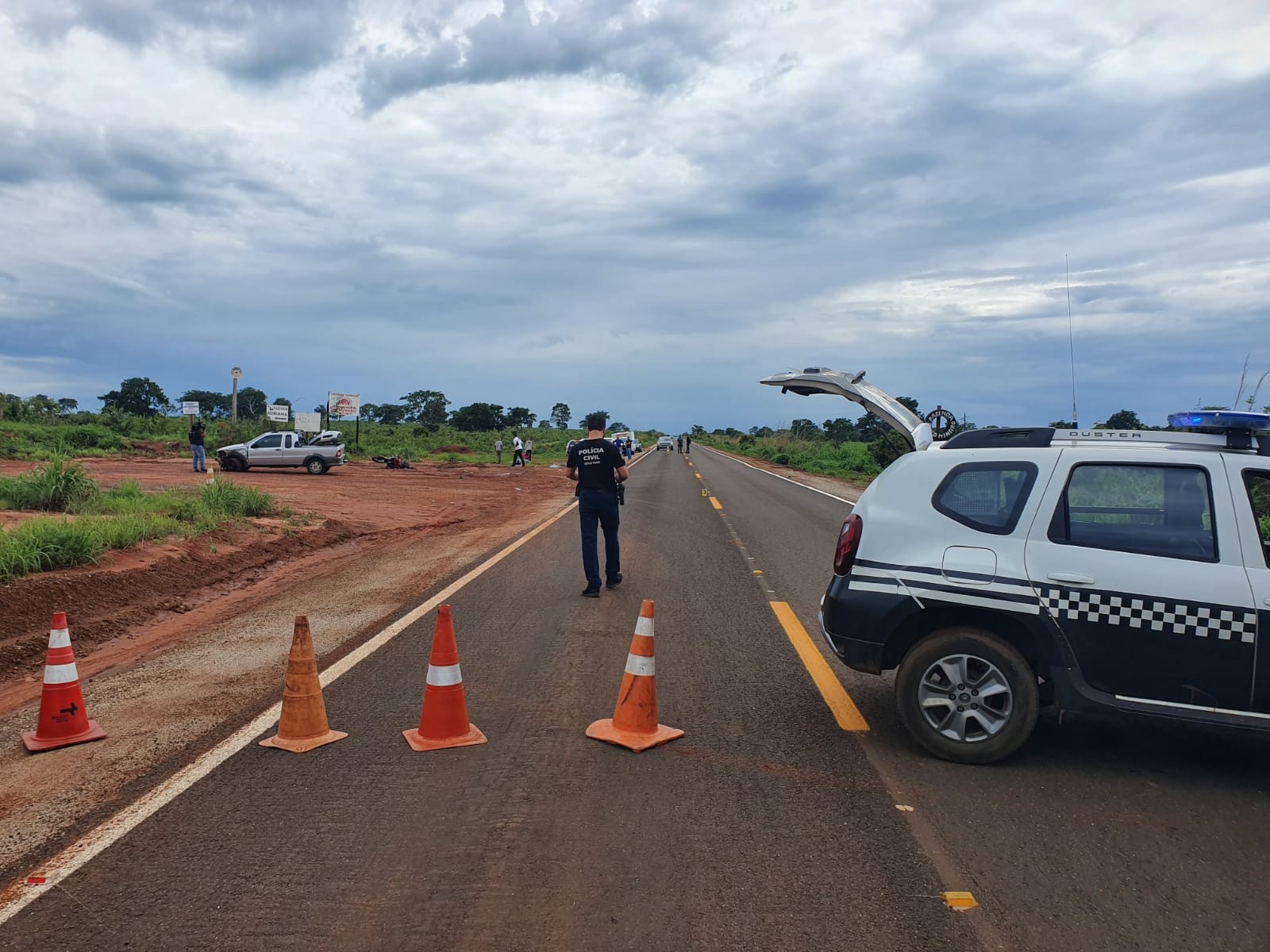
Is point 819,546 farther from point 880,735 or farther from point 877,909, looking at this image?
point 877,909

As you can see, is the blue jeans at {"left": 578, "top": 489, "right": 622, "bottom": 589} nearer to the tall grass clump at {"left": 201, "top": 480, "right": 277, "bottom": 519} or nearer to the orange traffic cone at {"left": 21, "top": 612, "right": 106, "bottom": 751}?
the orange traffic cone at {"left": 21, "top": 612, "right": 106, "bottom": 751}

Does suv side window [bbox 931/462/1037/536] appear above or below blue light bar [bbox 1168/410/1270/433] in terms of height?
below

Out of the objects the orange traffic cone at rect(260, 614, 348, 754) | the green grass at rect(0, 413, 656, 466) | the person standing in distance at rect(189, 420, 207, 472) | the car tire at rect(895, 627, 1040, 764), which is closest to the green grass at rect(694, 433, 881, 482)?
the green grass at rect(0, 413, 656, 466)

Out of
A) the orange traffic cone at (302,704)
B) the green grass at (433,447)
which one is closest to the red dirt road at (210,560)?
the orange traffic cone at (302,704)

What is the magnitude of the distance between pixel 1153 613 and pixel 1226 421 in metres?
1.03

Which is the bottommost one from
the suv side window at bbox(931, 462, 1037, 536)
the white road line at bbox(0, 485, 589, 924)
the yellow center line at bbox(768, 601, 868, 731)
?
the yellow center line at bbox(768, 601, 868, 731)

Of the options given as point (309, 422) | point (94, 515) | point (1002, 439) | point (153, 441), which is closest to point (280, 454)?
point (309, 422)

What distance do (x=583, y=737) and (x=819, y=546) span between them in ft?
30.9

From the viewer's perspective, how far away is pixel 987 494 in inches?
195

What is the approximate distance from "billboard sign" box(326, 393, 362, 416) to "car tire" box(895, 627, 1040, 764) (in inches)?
1938

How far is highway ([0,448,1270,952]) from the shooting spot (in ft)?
10.6

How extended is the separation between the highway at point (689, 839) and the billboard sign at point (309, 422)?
3903 centimetres

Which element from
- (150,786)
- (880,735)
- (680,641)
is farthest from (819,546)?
(150,786)

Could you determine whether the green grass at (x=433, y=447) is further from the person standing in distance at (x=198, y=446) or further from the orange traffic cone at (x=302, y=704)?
the orange traffic cone at (x=302, y=704)
